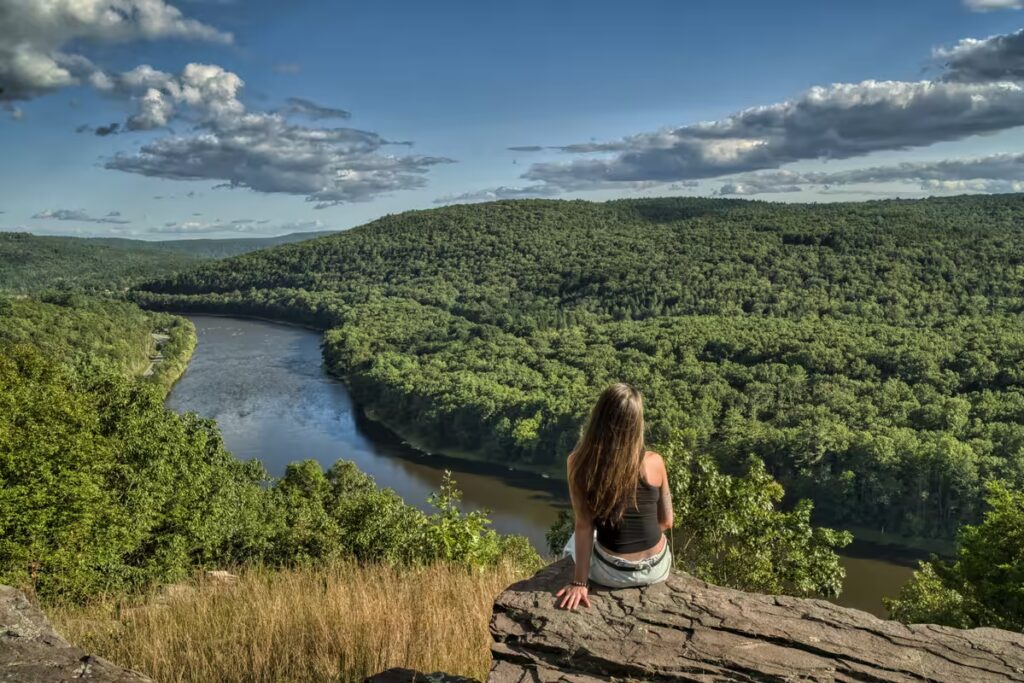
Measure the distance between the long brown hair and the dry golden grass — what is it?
1.16m

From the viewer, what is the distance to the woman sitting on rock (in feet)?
11.6

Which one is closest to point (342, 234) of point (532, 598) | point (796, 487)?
point (796, 487)

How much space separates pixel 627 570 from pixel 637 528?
0.21 m

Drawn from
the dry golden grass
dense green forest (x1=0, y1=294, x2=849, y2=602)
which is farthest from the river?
the dry golden grass

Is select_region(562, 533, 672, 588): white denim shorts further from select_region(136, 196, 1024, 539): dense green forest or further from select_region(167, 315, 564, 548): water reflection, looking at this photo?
select_region(167, 315, 564, 548): water reflection

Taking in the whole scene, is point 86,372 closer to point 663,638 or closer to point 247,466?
point 247,466

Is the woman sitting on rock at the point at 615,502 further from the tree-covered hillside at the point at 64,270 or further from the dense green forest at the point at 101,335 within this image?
the tree-covered hillside at the point at 64,270

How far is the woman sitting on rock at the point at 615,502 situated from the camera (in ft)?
11.6

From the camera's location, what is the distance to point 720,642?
3.24m

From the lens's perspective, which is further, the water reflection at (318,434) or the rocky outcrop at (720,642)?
the water reflection at (318,434)

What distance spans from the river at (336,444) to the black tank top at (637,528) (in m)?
23.5

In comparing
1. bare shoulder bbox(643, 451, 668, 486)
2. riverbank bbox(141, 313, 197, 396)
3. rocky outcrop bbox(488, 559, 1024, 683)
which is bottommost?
riverbank bbox(141, 313, 197, 396)

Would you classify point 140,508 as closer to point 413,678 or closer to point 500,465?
point 413,678

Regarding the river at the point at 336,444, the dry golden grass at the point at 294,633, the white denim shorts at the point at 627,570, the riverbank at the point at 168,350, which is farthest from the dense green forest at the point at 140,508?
the riverbank at the point at 168,350
